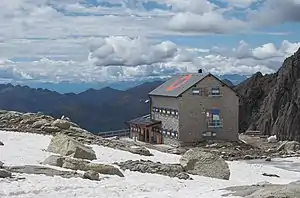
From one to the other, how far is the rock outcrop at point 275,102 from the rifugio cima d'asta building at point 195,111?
1766 inches

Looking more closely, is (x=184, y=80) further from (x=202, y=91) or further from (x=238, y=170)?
(x=238, y=170)

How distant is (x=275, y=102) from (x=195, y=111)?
207 ft

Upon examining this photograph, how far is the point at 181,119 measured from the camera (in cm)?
6069

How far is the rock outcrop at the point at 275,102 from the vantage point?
4437 inches

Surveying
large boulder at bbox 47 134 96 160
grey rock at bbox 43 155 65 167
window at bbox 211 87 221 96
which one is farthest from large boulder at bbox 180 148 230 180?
window at bbox 211 87 221 96

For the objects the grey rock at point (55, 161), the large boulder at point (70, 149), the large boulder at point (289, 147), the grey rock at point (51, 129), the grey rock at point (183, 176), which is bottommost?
the large boulder at point (289, 147)

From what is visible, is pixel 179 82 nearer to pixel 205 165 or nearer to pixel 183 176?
pixel 205 165

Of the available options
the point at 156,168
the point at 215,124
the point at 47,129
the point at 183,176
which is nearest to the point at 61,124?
the point at 47,129

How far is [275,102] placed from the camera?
120250mm

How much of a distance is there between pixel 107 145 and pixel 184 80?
28.8 metres

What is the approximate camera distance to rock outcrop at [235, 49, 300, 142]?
113 meters

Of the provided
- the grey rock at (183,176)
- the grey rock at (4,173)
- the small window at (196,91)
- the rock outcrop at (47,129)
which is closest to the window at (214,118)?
the small window at (196,91)

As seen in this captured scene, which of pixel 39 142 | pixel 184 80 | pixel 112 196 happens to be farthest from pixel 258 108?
pixel 112 196

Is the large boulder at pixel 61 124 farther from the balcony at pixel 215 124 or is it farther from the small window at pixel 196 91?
the balcony at pixel 215 124
